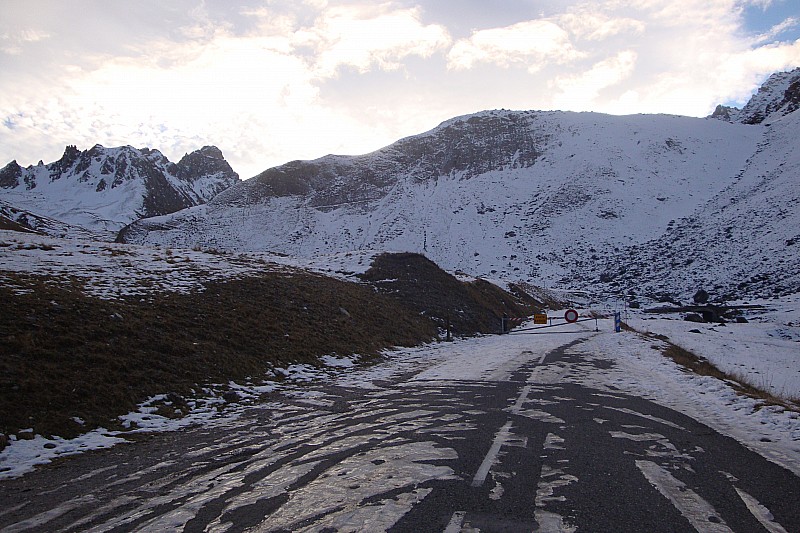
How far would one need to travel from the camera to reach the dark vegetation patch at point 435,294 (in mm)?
26656

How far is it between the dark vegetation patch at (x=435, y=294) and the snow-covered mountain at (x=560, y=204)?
29022mm

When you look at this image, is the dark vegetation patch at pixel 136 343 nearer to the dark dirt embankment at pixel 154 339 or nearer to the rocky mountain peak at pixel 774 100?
the dark dirt embankment at pixel 154 339

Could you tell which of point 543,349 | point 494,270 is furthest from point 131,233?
point 543,349

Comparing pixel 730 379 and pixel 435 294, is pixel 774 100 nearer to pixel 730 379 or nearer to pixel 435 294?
pixel 435 294

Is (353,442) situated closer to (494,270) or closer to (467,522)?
(467,522)

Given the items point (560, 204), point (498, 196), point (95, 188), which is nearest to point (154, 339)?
point (560, 204)

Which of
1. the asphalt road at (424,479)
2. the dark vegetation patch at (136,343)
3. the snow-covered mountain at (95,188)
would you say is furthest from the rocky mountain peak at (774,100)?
the snow-covered mountain at (95,188)

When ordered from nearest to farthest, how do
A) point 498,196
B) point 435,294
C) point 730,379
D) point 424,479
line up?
point 424,479, point 730,379, point 435,294, point 498,196

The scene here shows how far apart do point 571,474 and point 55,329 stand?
10.2 m

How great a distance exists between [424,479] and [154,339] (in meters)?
8.63

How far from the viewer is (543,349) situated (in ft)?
63.7

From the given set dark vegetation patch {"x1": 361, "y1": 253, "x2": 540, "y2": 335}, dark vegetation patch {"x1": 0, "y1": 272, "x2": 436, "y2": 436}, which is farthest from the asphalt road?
dark vegetation patch {"x1": 361, "y1": 253, "x2": 540, "y2": 335}

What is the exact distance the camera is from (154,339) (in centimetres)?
1118

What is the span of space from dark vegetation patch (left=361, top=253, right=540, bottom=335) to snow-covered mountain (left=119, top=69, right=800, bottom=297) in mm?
29022
